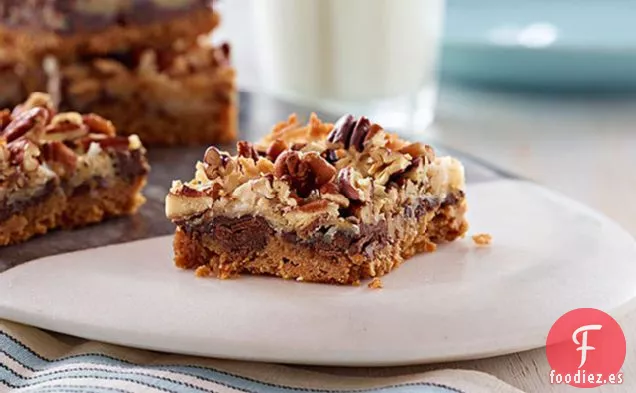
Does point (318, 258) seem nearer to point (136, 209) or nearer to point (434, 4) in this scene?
point (136, 209)

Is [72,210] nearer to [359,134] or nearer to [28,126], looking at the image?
[28,126]

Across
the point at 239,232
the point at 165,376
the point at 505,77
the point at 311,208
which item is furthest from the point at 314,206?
the point at 505,77

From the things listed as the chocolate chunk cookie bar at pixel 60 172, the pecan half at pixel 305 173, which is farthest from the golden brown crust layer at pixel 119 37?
the pecan half at pixel 305 173

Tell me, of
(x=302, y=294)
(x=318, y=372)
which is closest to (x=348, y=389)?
(x=318, y=372)

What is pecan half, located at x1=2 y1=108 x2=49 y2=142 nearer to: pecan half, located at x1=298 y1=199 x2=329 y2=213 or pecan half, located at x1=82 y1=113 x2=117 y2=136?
pecan half, located at x1=82 y1=113 x2=117 y2=136

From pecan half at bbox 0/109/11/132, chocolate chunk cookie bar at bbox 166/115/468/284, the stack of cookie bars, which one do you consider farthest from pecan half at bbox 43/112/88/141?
the stack of cookie bars

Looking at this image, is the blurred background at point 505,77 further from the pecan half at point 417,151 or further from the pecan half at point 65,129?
the pecan half at point 65,129
